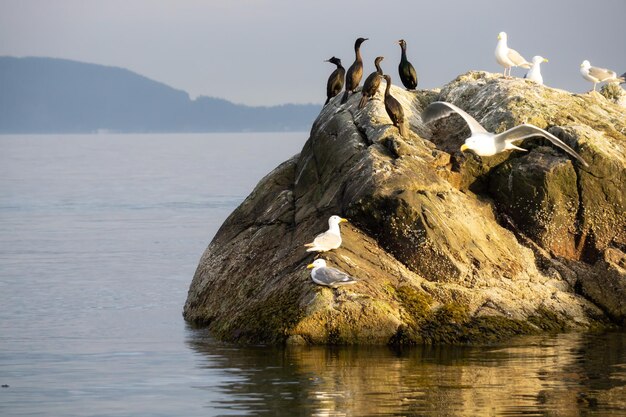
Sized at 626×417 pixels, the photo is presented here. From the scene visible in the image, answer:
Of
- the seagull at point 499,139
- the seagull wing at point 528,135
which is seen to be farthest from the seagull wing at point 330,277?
the seagull wing at point 528,135

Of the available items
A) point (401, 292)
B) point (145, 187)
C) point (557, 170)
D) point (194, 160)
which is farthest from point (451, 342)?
point (194, 160)

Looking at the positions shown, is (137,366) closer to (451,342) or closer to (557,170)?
(451,342)

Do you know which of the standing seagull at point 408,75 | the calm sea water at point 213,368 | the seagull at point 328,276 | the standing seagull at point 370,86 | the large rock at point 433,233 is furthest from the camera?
the standing seagull at point 408,75

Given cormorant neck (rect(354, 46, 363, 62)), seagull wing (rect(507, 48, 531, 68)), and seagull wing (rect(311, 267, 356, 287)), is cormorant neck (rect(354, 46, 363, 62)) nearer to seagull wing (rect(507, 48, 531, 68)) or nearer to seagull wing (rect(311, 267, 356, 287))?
seagull wing (rect(507, 48, 531, 68))

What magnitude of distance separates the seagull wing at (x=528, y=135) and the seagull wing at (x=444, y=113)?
17.0 inches

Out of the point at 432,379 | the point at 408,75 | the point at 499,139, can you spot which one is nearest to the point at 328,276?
the point at 432,379

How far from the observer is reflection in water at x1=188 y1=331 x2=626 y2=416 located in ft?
50.8

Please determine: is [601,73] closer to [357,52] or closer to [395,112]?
[357,52]

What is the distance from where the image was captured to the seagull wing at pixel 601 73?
98.0 feet

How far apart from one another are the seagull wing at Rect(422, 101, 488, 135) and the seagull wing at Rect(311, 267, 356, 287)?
3.73m

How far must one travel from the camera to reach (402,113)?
21.8 meters

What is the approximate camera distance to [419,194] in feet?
66.7

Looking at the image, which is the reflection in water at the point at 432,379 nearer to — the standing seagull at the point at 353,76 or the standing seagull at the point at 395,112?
the standing seagull at the point at 395,112

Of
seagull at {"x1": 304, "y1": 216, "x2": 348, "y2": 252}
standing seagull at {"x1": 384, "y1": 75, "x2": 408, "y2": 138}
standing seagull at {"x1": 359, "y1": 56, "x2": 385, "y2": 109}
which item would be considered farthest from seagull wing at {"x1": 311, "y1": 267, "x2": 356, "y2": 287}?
standing seagull at {"x1": 359, "y1": 56, "x2": 385, "y2": 109}
